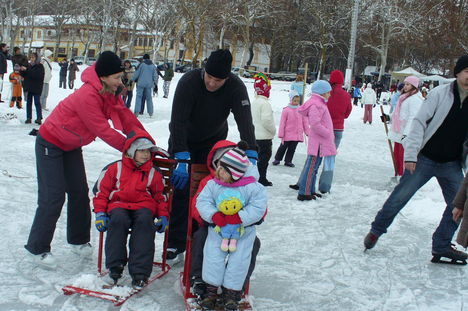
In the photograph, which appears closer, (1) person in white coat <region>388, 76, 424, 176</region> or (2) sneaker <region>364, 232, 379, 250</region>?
(2) sneaker <region>364, 232, 379, 250</region>

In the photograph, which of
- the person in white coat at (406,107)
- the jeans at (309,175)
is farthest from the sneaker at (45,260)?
the person in white coat at (406,107)

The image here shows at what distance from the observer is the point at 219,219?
11.3 ft

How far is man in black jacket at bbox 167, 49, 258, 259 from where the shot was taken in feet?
12.9

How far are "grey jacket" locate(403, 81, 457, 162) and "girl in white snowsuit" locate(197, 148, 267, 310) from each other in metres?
1.70

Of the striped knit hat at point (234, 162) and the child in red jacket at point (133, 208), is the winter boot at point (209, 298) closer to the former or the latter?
the child in red jacket at point (133, 208)

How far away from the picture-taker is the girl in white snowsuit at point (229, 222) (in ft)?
11.3

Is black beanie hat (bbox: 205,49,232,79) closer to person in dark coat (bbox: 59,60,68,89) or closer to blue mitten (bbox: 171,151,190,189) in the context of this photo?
blue mitten (bbox: 171,151,190,189)

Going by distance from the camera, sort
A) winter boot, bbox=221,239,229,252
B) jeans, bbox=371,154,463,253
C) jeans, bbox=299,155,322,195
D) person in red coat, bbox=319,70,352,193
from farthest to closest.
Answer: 1. person in red coat, bbox=319,70,352,193
2. jeans, bbox=299,155,322,195
3. jeans, bbox=371,154,463,253
4. winter boot, bbox=221,239,229,252

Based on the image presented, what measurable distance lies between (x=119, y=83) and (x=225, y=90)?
0.77 m

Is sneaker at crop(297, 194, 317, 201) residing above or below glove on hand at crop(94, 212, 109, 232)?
below

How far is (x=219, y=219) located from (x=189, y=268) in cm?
46

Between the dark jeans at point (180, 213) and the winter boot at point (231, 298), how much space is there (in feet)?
3.28

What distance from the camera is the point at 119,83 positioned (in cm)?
398

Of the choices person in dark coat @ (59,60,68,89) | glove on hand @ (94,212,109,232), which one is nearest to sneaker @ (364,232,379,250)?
A: glove on hand @ (94,212,109,232)
